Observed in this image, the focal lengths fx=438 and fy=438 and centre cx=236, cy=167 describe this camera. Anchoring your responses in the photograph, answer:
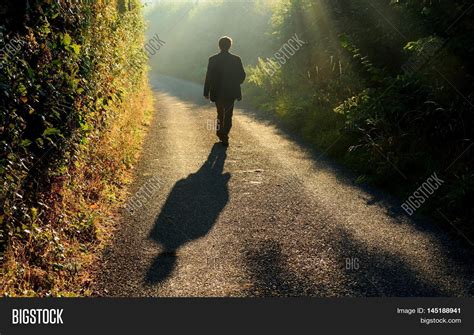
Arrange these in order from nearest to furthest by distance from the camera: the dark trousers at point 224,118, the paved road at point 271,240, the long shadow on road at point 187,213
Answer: the paved road at point 271,240, the long shadow on road at point 187,213, the dark trousers at point 224,118

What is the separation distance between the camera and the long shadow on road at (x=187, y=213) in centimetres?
516

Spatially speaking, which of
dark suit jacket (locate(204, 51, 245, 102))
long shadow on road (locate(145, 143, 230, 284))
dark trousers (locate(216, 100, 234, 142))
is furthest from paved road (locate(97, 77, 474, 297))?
dark suit jacket (locate(204, 51, 245, 102))

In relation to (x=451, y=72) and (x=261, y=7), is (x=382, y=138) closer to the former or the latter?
(x=451, y=72)

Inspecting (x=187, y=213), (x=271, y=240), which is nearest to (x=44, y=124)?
(x=187, y=213)

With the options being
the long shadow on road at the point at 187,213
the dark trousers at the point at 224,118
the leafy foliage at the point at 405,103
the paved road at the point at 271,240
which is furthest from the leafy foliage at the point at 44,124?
the leafy foliage at the point at 405,103

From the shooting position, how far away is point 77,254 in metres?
5.05

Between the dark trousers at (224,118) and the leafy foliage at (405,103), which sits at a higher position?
the leafy foliage at (405,103)

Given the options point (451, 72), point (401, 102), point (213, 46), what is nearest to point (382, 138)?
point (401, 102)

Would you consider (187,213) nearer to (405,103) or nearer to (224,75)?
(405,103)

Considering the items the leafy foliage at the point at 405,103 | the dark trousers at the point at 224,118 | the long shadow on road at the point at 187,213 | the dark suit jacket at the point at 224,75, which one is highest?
the leafy foliage at the point at 405,103

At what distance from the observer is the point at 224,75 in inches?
423

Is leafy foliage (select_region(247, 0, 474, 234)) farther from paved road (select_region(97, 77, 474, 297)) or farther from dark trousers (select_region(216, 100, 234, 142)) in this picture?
dark trousers (select_region(216, 100, 234, 142))

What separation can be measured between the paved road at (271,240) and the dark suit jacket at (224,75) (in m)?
2.37

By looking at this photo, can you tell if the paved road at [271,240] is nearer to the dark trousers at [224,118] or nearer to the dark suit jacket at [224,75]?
the dark trousers at [224,118]
